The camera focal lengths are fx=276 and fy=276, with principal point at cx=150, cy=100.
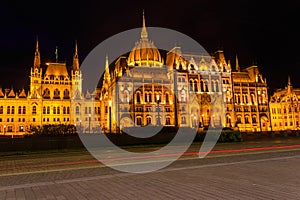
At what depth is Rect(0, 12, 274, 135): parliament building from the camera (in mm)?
83500

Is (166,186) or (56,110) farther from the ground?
(56,110)

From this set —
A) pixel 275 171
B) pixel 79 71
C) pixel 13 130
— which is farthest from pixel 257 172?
pixel 79 71

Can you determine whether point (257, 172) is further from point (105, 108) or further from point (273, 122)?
point (273, 122)

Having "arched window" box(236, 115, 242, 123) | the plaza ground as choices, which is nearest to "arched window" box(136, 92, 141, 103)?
"arched window" box(236, 115, 242, 123)

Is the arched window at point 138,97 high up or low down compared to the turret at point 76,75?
down

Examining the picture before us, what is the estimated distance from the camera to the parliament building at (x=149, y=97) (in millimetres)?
83500

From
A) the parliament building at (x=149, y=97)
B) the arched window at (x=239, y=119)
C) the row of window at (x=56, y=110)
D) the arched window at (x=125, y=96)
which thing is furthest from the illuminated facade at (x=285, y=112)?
the row of window at (x=56, y=110)

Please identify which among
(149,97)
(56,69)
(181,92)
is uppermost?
(56,69)

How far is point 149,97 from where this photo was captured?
8481cm

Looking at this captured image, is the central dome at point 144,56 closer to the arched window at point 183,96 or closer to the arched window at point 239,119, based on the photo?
the arched window at point 183,96

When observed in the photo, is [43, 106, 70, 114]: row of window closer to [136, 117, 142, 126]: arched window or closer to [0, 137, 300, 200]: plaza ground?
[136, 117, 142, 126]: arched window

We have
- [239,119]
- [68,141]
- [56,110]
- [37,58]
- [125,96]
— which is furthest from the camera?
[37,58]

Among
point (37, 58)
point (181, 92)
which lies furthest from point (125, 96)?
point (37, 58)

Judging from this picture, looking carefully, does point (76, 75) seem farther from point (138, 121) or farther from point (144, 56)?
point (138, 121)
